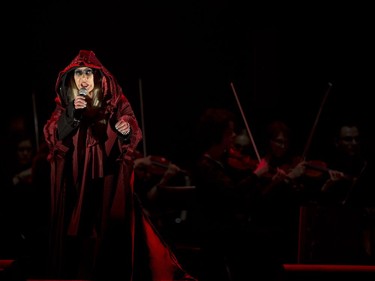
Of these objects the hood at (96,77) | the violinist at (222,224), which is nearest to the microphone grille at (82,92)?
the hood at (96,77)

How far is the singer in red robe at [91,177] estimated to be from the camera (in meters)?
3.33

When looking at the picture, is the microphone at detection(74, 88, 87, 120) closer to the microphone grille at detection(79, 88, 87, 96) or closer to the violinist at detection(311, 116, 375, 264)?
the microphone grille at detection(79, 88, 87, 96)

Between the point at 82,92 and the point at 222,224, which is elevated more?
the point at 82,92

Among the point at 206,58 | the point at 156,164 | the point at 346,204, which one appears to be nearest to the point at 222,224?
the point at 346,204

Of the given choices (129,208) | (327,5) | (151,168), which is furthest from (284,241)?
(327,5)

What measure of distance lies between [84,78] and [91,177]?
0.53 meters

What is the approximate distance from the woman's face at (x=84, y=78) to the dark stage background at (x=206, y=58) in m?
2.03

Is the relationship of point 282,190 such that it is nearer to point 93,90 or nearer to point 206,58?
point 206,58

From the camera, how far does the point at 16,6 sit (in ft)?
17.4

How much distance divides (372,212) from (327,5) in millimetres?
2030

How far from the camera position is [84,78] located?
341 cm

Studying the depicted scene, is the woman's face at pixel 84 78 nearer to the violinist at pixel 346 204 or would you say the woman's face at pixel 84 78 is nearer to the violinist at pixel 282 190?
the violinist at pixel 346 204

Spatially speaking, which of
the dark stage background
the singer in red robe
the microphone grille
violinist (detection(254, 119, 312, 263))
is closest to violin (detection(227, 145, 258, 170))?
violinist (detection(254, 119, 312, 263))

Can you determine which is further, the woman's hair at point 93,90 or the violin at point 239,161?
the violin at point 239,161
